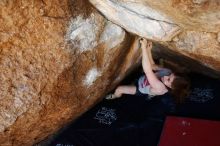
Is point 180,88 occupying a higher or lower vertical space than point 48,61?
lower

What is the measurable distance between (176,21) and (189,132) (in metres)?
1.23

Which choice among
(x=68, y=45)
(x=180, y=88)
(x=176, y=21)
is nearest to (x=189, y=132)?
(x=180, y=88)

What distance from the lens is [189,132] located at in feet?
10.9

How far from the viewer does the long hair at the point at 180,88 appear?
328cm

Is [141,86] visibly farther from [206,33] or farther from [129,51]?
[206,33]

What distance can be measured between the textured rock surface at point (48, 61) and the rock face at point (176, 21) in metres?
0.17

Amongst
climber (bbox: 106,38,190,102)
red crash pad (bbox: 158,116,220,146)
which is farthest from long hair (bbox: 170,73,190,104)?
red crash pad (bbox: 158,116,220,146)

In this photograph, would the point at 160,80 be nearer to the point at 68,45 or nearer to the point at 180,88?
the point at 180,88

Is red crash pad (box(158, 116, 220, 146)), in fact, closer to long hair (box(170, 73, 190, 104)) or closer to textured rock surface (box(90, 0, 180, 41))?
long hair (box(170, 73, 190, 104))

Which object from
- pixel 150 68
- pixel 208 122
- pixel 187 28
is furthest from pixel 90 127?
pixel 187 28

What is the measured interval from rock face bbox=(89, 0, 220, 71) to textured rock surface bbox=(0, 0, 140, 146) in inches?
Answer: 6.6

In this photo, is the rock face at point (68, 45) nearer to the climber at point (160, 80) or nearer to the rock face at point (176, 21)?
the rock face at point (176, 21)

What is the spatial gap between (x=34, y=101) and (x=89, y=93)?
24.4 inches

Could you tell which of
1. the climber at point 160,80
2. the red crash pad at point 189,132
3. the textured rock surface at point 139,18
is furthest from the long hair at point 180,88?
the textured rock surface at point 139,18
